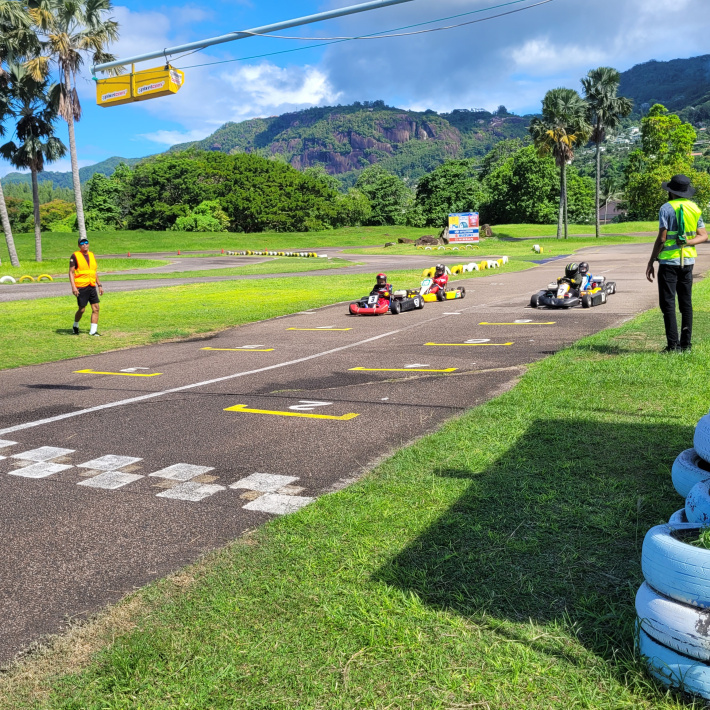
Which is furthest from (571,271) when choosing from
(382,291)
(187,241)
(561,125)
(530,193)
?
(530,193)

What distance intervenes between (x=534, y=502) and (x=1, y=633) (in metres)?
3.03

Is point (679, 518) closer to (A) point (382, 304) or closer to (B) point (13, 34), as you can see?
(A) point (382, 304)

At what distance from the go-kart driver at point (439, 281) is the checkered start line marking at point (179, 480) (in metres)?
14.0

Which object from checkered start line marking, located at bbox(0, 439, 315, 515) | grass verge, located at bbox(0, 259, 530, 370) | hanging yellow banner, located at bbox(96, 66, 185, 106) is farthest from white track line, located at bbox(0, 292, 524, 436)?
hanging yellow banner, located at bbox(96, 66, 185, 106)

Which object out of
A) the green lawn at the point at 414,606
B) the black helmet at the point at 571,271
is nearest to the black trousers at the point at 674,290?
the green lawn at the point at 414,606

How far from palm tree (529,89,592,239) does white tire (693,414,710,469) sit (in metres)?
56.3

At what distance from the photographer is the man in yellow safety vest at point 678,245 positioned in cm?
828

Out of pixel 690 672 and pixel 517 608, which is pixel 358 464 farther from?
pixel 690 672

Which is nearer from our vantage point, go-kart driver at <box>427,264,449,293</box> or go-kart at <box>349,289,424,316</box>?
go-kart at <box>349,289,424,316</box>

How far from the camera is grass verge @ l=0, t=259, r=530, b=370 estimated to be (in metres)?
12.9

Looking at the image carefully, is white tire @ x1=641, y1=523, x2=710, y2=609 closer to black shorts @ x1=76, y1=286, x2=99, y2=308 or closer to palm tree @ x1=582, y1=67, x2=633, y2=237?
black shorts @ x1=76, y1=286, x2=99, y2=308

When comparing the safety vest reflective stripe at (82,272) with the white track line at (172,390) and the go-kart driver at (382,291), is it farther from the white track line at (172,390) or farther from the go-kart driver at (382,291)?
the go-kart driver at (382,291)

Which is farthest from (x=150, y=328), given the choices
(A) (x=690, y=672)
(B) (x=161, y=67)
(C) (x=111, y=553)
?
(A) (x=690, y=672)

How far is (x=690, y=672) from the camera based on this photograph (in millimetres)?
2350
